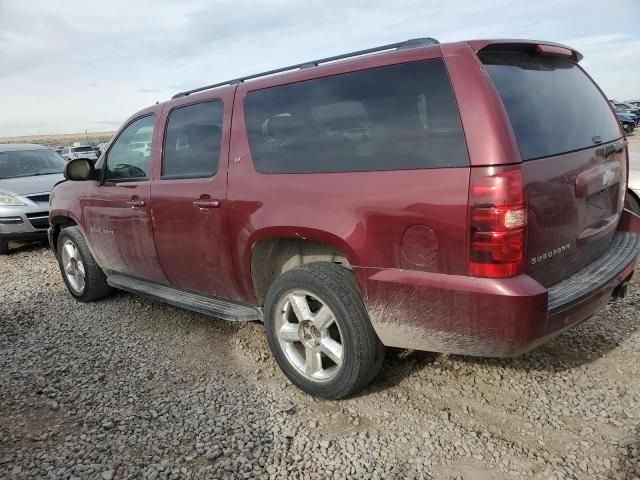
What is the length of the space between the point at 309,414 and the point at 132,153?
106 inches

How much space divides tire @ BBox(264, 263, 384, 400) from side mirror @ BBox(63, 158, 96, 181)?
2415 millimetres

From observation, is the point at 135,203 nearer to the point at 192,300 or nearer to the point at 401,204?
the point at 192,300

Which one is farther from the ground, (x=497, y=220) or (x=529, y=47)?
(x=529, y=47)

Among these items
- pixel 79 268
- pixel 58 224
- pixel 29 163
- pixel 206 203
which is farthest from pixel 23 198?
pixel 206 203

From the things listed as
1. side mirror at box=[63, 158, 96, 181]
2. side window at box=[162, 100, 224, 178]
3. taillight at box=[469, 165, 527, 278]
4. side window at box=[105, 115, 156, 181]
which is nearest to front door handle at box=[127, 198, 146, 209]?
side window at box=[105, 115, 156, 181]

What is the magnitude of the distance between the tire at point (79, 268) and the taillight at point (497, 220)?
3.99 m

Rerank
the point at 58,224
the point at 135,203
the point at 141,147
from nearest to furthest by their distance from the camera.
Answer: the point at 135,203
the point at 141,147
the point at 58,224

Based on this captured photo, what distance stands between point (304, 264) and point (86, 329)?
8.20ft

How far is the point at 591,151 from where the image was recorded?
272 cm

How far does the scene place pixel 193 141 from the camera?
12.0 ft

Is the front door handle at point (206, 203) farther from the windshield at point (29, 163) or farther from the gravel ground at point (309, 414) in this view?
the windshield at point (29, 163)

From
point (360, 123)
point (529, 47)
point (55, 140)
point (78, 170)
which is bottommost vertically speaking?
point (55, 140)

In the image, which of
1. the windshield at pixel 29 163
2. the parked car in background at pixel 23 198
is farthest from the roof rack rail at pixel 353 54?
the windshield at pixel 29 163

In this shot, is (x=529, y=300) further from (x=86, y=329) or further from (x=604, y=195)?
(x=86, y=329)
